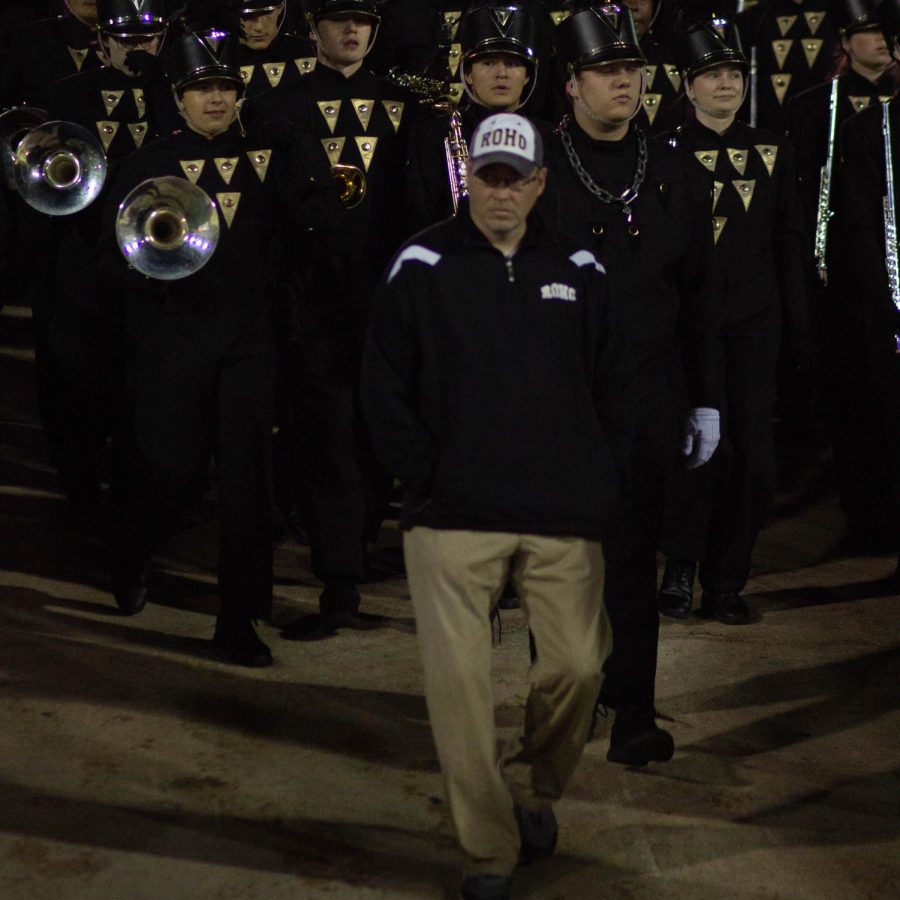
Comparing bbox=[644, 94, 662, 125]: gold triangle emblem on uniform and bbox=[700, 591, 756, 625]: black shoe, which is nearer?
bbox=[700, 591, 756, 625]: black shoe

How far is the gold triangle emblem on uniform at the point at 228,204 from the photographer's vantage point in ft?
22.8

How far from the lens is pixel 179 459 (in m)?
7.06

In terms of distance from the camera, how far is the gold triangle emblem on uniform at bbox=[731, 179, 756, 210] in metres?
7.66

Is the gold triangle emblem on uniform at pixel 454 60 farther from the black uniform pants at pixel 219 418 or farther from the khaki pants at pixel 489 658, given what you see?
the khaki pants at pixel 489 658

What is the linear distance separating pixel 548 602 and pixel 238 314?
2422 millimetres

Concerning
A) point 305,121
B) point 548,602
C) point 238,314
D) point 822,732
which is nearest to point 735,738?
point 822,732

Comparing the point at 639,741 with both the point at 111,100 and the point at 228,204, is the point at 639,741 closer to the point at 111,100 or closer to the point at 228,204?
the point at 228,204

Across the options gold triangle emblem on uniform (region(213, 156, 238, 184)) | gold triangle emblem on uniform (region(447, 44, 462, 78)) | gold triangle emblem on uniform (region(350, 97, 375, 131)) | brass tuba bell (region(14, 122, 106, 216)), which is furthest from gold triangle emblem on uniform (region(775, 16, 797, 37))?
gold triangle emblem on uniform (region(213, 156, 238, 184))

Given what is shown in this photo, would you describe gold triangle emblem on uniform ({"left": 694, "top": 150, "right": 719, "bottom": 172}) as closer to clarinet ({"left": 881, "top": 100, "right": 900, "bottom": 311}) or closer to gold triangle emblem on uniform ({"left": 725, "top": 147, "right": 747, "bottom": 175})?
gold triangle emblem on uniform ({"left": 725, "top": 147, "right": 747, "bottom": 175})

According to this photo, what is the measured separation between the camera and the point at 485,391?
4852 mm

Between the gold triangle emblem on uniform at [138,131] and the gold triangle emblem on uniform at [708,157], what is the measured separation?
2.46m

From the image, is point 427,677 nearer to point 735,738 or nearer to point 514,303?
point 514,303

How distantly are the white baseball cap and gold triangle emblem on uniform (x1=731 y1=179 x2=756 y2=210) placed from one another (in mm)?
2718

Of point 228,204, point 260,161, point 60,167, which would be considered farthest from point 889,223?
point 60,167
